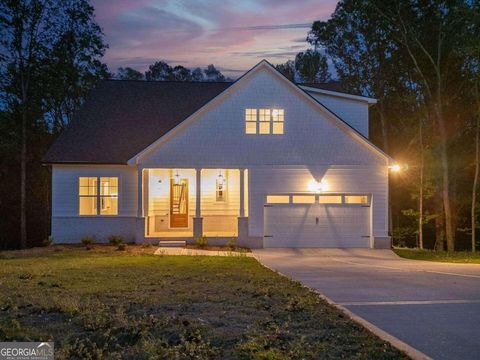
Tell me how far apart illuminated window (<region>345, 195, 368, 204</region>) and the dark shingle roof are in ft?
25.2

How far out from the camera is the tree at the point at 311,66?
135 feet

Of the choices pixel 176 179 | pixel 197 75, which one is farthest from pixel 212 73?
pixel 176 179

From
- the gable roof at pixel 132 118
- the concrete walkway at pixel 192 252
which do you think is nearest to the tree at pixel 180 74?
the gable roof at pixel 132 118

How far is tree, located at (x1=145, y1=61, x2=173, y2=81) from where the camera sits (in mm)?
44500

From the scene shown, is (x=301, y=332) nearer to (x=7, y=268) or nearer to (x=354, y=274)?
(x=354, y=274)

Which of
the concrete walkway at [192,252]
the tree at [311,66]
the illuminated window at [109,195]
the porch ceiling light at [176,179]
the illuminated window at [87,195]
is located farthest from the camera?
the tree at [311,66]

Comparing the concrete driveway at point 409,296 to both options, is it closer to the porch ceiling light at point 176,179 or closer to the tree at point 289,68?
the porch ceiling light at point 176,179

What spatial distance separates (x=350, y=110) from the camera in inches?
948

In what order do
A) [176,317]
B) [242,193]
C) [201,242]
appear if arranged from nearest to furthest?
[176,317]
[201,242]
[242,193]

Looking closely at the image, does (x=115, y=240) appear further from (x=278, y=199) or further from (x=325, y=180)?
(x=325, y=180)

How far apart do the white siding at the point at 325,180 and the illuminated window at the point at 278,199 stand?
0.23 metres

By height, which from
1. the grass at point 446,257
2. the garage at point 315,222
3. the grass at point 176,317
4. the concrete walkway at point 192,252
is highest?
the garage at point 315,222

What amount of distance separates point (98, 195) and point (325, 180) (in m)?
8.89

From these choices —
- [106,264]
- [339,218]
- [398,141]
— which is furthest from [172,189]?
[398,141]
